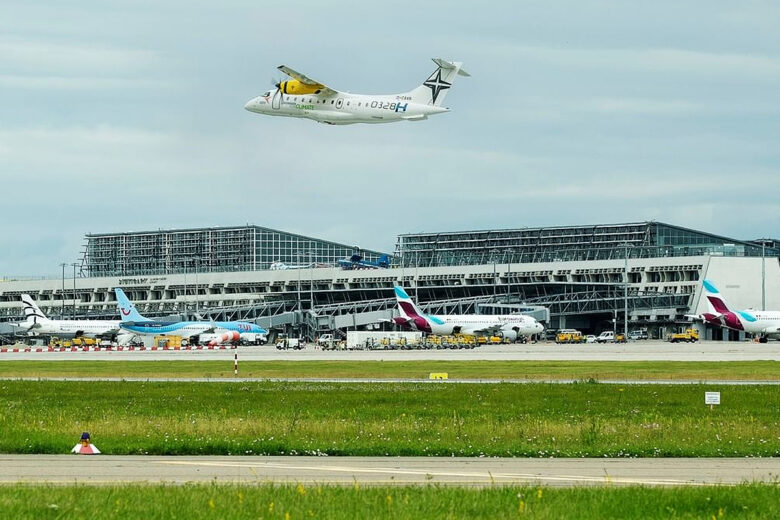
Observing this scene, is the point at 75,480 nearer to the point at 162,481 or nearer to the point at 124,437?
the point at 162,481

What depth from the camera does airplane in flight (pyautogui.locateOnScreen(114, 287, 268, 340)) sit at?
153125 millimetres

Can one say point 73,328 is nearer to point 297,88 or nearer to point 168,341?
point 168,341

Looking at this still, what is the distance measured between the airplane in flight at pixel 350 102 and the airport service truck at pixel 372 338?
56902 millimetres

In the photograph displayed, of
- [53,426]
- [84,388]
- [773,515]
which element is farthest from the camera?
[84,388]

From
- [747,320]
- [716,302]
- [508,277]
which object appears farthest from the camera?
[508,277]

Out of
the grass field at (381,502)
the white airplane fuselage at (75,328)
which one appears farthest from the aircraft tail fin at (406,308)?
the grass field at (381,502)

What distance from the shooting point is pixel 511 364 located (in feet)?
277

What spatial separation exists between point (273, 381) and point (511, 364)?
26.4m

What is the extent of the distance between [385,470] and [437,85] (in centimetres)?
6519

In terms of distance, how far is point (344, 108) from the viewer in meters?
82.1

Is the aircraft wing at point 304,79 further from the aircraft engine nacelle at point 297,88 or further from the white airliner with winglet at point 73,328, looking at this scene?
the white airliner with winglet at point 73,328

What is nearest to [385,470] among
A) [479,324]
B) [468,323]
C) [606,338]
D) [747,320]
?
[747,320]

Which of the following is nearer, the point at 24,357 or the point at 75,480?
the point at 75,480

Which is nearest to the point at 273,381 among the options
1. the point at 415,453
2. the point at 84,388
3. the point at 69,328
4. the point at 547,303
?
the point at 84,388
